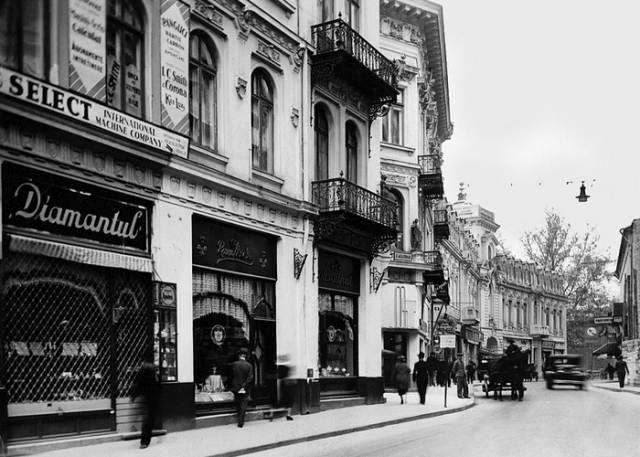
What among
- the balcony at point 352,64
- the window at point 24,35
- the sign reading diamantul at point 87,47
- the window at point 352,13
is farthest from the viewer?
the window at point 352,13

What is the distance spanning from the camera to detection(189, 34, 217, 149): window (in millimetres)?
17312

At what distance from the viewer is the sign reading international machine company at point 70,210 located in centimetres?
1252

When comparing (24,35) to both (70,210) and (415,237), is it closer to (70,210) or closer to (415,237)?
(70,210)

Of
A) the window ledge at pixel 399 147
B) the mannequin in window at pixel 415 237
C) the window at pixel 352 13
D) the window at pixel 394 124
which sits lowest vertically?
the mannequin in window at pixel 415 237

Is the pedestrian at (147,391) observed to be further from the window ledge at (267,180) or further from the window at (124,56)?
the window ledge at (267,180)

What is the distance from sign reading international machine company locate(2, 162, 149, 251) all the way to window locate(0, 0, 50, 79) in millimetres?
1536

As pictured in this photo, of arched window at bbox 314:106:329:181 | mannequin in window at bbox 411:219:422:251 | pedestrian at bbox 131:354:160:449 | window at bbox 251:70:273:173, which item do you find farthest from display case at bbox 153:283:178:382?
mannequin in window at bbox 411:219:422:251

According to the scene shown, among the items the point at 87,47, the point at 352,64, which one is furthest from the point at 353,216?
the point at 87,47

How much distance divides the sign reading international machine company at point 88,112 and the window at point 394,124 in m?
20.9

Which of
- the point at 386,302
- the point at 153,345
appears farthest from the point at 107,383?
the point at 386,302

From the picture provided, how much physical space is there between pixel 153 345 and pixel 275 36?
28.4 feet

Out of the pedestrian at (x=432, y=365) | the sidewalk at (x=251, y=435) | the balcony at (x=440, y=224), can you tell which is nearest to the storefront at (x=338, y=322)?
the sidewalk at (x=251, y=435)

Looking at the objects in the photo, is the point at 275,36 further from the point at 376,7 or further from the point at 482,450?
the point at 482,450

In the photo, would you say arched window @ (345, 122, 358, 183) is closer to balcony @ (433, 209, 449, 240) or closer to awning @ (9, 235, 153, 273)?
awning @ (9, 235, 153, 273)
